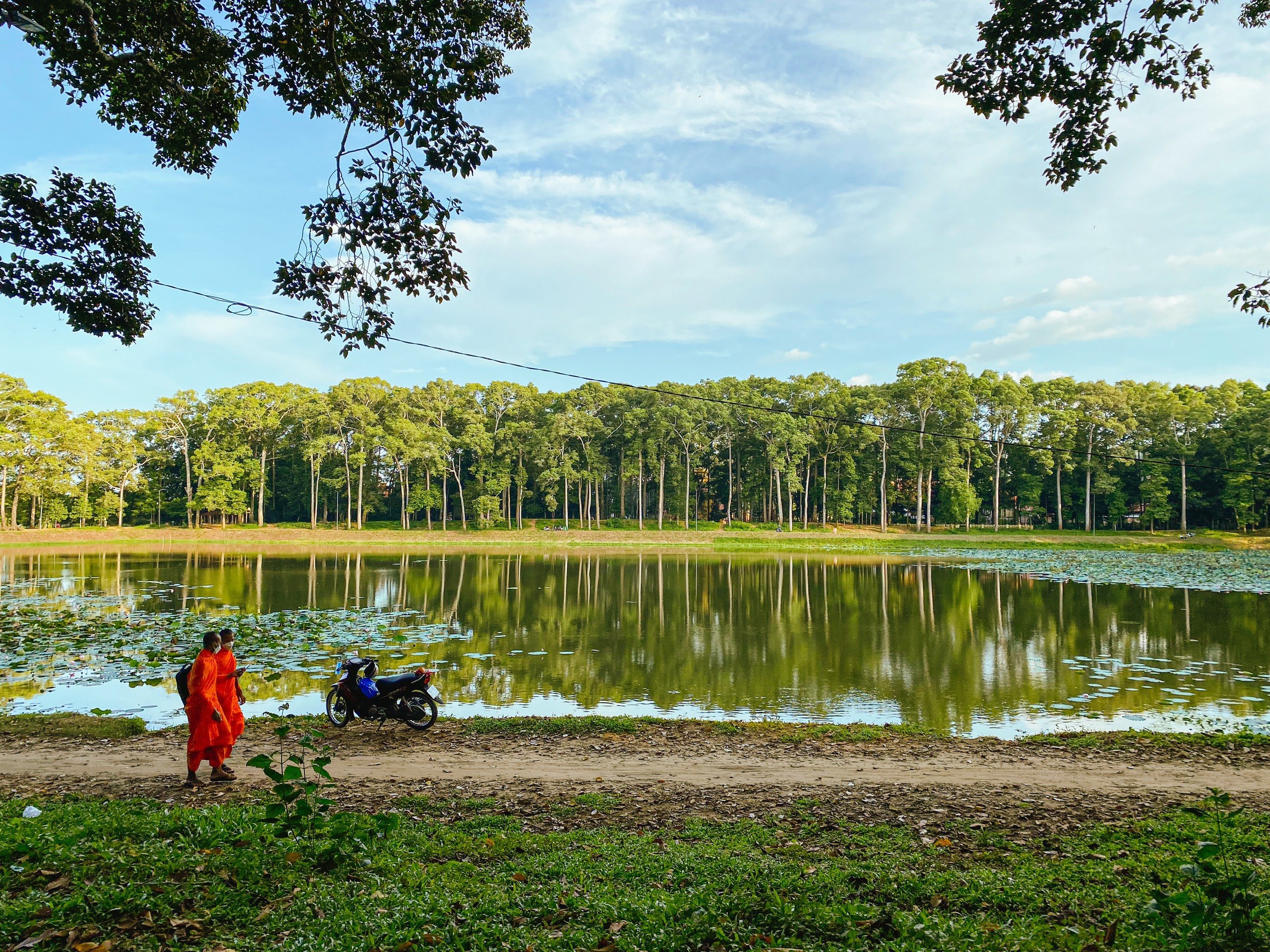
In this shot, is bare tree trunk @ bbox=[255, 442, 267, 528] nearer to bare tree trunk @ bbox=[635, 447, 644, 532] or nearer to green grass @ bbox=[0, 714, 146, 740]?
bare tree trunk @ bbox=[635, 447, 644, 532]

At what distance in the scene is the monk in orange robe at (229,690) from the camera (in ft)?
24.4

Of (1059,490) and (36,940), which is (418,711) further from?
(1059,490)

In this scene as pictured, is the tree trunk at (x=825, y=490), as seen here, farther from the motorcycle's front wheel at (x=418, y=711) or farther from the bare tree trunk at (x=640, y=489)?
the motorcycle's front wheel at (x=418, y=711)

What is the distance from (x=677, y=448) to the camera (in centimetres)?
6731

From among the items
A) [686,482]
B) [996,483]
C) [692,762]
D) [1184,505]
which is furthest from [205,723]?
[1184,505]

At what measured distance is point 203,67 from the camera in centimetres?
743

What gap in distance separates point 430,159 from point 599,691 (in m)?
8.68

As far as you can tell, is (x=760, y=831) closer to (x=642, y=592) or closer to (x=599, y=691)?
(x=599, y=691)

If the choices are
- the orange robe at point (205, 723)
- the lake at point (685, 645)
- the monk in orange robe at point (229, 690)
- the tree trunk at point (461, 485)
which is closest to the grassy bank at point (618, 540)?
the tree trunk at point (461, 485)

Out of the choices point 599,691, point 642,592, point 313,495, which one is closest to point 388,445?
point 313,495

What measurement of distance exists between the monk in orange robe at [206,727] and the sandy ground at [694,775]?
0.25 m

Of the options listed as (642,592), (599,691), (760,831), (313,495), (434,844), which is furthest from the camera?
(313,495)

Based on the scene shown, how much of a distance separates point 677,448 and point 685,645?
50997mm

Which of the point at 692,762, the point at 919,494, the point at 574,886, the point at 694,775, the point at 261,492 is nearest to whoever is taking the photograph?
the point at 574,886
